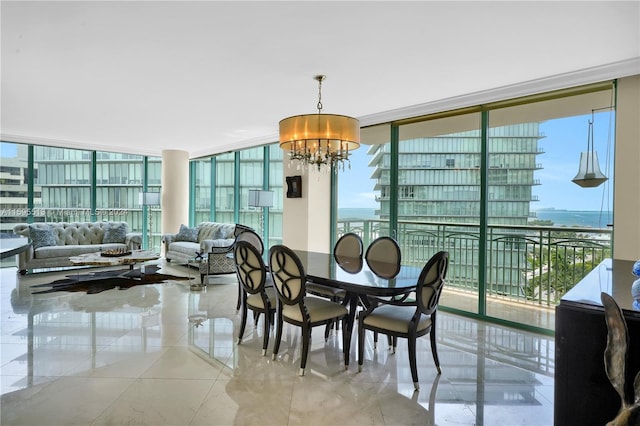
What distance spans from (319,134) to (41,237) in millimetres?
6073

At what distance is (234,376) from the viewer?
2.70 m

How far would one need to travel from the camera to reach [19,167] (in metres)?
6.99

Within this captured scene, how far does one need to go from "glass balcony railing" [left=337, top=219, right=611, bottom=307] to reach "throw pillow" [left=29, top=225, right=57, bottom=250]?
646 cm

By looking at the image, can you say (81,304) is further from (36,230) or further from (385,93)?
(385,93)

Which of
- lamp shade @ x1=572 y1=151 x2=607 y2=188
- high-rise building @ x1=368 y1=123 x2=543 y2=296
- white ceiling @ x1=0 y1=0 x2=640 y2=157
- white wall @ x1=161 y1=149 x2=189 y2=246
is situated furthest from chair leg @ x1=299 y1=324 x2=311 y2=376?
white wall @ x1=161 y1=149 x2=189 y2=246

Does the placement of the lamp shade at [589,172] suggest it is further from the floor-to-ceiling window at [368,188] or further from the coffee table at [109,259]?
the coffee table at [109,259]

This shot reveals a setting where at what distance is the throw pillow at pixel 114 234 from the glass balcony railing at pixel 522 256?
19.2 ft

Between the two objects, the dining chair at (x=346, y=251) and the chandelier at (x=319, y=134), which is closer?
the chandelier at (x=319, y=134)

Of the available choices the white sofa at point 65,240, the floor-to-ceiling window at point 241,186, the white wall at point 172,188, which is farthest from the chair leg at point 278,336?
the white wall at point 172,188

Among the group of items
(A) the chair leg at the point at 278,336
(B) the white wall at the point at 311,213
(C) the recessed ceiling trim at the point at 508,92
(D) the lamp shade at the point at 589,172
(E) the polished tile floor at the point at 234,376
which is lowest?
(E) the polished tile floor at the point at 234,376

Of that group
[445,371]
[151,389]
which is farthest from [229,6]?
[445,371]

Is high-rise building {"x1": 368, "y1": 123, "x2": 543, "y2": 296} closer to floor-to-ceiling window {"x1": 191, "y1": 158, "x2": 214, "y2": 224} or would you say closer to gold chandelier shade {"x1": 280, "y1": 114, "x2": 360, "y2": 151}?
gold chandelier shade {"x1": 280, "y1": 114, "x2": 360, "y2": 151}

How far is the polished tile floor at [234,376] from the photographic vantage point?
2221 millimetres

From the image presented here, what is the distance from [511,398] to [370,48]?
282 cm
